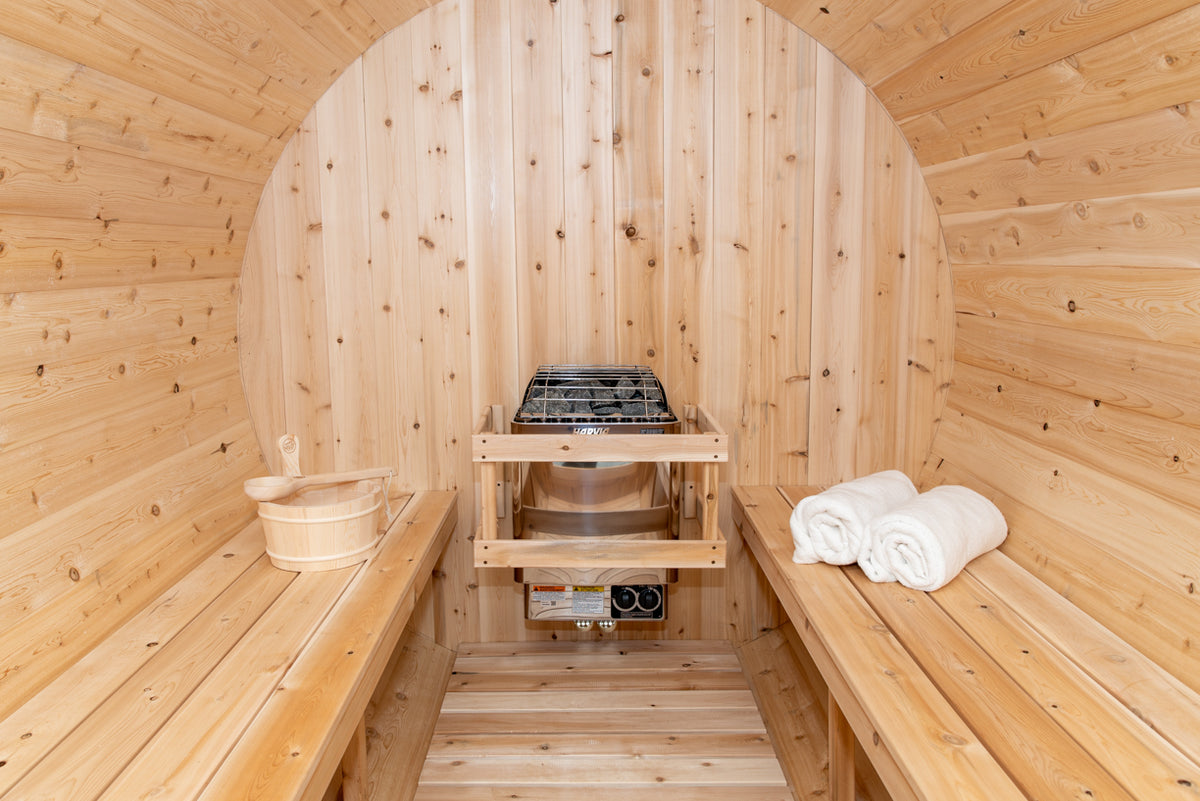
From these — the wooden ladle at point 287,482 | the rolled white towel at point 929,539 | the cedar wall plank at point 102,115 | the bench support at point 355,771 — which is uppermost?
the cedar wall plank at point 102,115

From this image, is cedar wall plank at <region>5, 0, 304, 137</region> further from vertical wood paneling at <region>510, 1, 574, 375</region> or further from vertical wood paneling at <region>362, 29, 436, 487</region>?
vertical wood paneling at <region>510, 1, 574, 375</region>

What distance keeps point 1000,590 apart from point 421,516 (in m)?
1.50

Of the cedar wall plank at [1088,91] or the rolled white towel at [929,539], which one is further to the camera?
the rolled white towel at [929,539]

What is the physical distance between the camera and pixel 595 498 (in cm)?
232

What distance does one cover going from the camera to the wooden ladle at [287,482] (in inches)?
84.0

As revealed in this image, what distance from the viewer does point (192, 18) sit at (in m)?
1.75

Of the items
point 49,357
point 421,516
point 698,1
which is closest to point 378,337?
point 421,516

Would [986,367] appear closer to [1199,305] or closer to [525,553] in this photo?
[1199,305]

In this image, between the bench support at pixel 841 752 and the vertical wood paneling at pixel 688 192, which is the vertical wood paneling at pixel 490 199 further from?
the bench support at pixel 841 752

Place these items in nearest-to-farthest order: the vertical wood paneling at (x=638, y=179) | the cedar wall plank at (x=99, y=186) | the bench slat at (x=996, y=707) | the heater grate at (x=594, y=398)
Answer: the bench slat at (x=996, y=707), the cedar wall plank at (x=99, y=186), the heater grate at (x=594, y=398), the vertical wood paneling at (x=638, y=179)

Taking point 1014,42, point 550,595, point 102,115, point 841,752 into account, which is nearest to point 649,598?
point 550,595

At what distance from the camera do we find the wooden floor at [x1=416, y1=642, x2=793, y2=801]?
2.17 m

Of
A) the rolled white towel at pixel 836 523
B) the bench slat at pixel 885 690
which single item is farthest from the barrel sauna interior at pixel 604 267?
the bench slat at pixel 885 690

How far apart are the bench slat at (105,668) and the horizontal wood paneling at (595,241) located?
2.29ft
